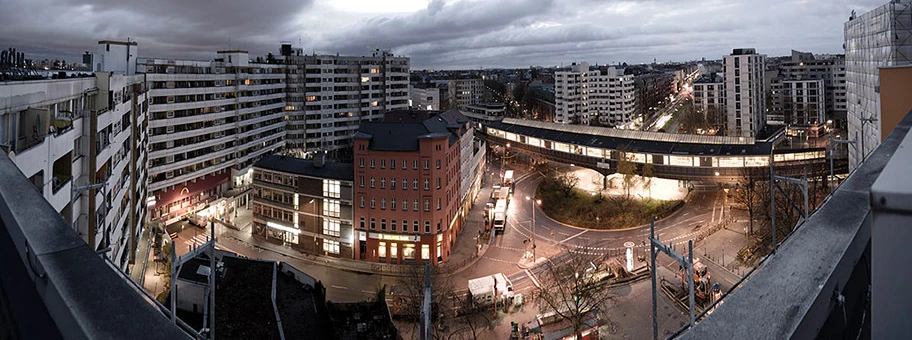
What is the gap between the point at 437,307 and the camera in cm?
1888

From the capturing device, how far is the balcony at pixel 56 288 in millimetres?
1505

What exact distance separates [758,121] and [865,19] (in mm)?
37160

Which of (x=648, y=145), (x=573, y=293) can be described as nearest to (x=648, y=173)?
(x=648, y=145)

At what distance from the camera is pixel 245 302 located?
15781 millimetres

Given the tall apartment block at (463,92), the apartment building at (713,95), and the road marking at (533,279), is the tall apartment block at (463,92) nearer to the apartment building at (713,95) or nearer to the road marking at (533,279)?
the apartment building at (713,95)

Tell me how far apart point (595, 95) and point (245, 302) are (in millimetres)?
58506

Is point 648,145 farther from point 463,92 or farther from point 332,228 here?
point 463,92

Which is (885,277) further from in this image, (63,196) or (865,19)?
(865,19)

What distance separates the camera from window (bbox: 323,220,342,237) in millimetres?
26359

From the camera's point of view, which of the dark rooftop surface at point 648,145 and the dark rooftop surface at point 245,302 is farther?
the dark rooftop surface at point 648,145

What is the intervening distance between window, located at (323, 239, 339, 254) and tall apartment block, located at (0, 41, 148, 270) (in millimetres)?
10386

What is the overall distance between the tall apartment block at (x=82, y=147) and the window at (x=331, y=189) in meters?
10.2

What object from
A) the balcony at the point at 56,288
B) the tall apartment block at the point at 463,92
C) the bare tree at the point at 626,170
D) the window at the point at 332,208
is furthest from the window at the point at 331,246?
the tall apartment block at the point at 463,92

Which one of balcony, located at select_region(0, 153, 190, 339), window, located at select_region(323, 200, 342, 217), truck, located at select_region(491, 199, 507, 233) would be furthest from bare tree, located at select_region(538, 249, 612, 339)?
balcony, located at select_region(0, 153, 190, 339)
